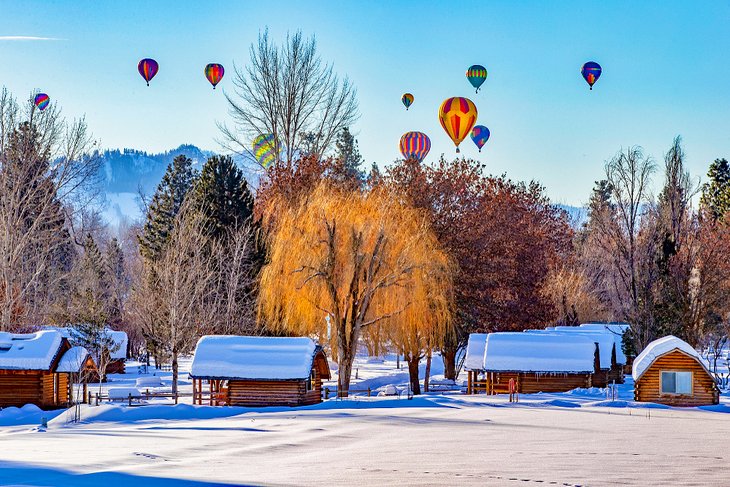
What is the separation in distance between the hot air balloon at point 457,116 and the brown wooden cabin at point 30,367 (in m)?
33.5

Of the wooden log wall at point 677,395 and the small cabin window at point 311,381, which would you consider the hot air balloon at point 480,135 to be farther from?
the small cabin window at point 311,381

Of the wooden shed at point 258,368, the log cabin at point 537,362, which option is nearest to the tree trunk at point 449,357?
the log cabin at point 537,362

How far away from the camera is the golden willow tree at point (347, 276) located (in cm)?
4147

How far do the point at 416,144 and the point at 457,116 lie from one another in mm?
11193

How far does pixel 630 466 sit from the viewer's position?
15508 millimetres

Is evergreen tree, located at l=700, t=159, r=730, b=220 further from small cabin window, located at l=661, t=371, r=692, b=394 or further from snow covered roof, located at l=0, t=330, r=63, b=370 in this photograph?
snow covered roof, located at l=0, t=330, r=63, b=370

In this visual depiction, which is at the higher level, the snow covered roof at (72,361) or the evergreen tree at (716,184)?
the evergreen tree at (716,184)

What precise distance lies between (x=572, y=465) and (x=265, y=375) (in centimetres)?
2421

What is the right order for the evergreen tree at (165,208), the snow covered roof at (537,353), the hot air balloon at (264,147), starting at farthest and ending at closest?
1. the evergreen tree at (165,208)
2. the hot air balloon at (264,147)
3. the snow covered roof at (537,353)

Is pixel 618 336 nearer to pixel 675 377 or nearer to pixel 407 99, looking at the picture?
pixel 675 377

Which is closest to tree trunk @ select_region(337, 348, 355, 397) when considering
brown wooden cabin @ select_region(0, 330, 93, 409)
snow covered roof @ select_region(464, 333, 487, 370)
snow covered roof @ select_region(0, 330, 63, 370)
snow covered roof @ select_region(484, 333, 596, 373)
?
snow covered roof @ select_region(484, 333, 596, 373)

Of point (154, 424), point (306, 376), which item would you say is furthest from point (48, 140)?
point (154, 424)

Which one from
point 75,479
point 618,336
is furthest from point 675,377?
point 75,479

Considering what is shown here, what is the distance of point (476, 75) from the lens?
256 feet
